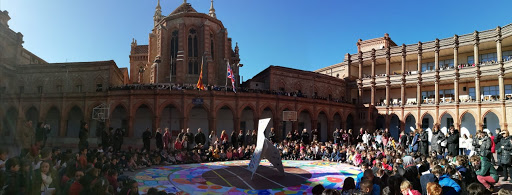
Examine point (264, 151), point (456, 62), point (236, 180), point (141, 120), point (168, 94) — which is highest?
point (456, 62)

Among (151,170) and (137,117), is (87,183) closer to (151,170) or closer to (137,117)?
(151,170)

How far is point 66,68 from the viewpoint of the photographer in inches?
1560

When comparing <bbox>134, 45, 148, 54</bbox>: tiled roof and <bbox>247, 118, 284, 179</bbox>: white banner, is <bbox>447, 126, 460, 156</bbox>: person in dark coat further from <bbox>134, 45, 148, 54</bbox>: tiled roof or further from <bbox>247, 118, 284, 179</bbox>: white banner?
<bbox>134, 45, 148, 54</bbox>: tiled roof

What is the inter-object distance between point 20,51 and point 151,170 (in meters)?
37.9

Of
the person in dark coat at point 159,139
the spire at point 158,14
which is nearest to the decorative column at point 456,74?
the person in dark coat at point 159,139

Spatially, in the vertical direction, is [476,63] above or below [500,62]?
above

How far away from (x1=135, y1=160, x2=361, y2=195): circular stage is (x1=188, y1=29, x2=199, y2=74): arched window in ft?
88.9

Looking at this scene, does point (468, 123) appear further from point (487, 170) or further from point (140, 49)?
point (140, 49)

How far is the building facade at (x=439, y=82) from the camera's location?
3856 centimetres

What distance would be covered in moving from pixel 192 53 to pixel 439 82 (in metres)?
34.0

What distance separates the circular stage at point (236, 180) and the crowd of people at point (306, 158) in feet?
4.03

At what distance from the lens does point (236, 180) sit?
13.7 m

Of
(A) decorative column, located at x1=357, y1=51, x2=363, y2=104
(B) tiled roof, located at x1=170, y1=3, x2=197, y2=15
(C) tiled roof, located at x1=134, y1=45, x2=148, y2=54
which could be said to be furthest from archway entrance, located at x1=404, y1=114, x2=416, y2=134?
(C) tiled roof, located at x1=134, y1=45, x2=148, y2=54

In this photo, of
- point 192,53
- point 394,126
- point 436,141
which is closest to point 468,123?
point 394,126
